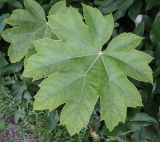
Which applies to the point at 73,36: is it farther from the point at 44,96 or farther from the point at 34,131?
the point at 34,131

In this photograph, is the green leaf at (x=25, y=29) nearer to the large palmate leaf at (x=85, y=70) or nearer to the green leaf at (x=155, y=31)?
the large palmate leaf at (x=85, y=70)

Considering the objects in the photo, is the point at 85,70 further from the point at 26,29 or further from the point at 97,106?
the point at 97,106

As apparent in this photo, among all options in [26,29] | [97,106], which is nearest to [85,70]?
[26,29]

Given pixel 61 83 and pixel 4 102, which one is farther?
pixel 4 102

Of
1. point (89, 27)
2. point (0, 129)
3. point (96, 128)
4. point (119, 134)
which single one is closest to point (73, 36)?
point (89, 27)

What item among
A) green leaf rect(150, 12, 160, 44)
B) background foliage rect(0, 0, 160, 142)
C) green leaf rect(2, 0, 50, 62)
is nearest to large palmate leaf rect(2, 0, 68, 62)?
green leaf rect(2, 0, 50, 62)
